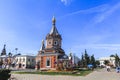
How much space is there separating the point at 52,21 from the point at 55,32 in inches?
189

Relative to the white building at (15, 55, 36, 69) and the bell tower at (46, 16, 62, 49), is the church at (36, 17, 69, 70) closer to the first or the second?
the bell tower at (46, 16, 62, 49)

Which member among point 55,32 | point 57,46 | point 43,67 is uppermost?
point 55,32

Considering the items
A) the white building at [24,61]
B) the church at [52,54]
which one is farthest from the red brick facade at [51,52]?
the white building at [24,61]

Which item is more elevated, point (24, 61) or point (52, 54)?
point (52, 54)

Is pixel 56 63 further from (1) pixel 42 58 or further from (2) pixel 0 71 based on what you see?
(2) pixel 0 71

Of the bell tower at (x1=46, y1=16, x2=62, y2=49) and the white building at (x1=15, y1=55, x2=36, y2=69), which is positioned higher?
the bell tower at (x1=46, y1=16, x2=62, y2=49)

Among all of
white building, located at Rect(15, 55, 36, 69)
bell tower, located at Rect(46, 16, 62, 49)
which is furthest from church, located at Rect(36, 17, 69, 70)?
white building, located at Rect(15, 55, 36, 69)

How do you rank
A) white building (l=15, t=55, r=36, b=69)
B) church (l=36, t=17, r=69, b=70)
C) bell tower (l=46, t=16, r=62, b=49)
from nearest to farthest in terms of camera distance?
church (l=36, t=17, r=69, b=70) → bell tower (l=46, t=16, r=62, b=49) → white building (l=15, t=55, r=36, b=69)

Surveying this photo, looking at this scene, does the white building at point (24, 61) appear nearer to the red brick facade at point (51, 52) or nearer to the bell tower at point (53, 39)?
the red brick facade at point (51, 52)

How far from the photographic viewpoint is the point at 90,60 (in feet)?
312

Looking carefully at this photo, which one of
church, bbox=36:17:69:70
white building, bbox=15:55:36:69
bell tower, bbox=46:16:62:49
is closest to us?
church, bbox=36:17:69:70

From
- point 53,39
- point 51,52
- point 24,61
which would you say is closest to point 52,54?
point 51,52

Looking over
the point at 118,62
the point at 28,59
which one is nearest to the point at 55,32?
the point at 28,59

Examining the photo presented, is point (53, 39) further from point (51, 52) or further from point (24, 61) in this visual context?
point (24, 61)
